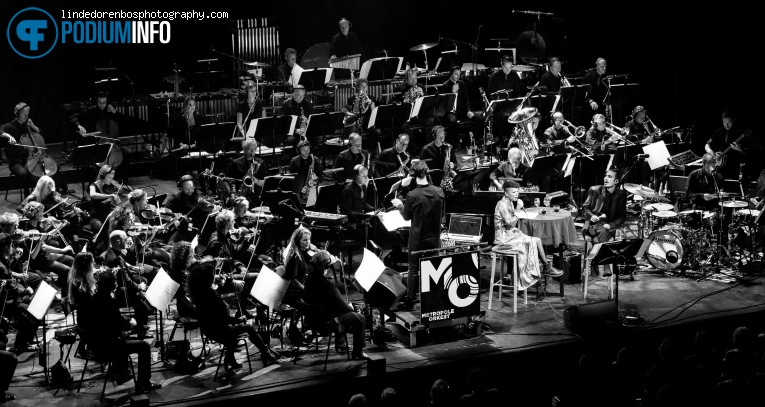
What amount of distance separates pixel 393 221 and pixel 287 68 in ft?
20.1

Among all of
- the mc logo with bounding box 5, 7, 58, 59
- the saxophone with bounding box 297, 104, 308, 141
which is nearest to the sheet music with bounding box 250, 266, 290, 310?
the saxophone with bounding box 297, 104, 308, 141

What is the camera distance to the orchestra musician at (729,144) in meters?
17.4

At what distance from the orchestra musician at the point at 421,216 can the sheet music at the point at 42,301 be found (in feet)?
13.9

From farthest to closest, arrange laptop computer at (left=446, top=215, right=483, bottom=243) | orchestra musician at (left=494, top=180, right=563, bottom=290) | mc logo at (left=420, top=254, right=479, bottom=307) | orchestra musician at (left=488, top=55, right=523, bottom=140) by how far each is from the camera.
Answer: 1. orchestra musician at (left=488, top=55, right=523, bottom=140)
2. laptop computer at (left=446, top=215, right=483, bottom=243)
3. orchestra musician at (left=494, top=180, right=563, bottom=290)
4. mc logo at (left=420, top=254, right=479, bottom=307)

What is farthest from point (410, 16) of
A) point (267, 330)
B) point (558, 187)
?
point (267, 330)

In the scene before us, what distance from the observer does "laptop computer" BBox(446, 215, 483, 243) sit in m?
13.6

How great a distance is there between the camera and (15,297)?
11.6m

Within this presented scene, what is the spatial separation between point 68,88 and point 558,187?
8.55 meters

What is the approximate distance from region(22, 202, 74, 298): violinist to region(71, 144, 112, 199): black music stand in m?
2.43

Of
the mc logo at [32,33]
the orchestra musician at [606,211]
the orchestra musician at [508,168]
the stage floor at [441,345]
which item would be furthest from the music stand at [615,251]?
the mc logo at [32,33]

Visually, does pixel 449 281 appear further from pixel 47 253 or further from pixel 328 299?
pixel 47 253

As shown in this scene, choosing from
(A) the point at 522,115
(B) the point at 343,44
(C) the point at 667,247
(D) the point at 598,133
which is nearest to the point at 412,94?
(B) the point at 343,44

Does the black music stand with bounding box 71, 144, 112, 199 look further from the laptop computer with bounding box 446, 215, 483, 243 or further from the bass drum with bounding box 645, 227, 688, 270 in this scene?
the bass drum with bounding box 645, 227, 688, 270

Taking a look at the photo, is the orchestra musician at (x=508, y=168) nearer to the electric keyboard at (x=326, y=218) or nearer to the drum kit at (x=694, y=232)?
the drum kit at (x=694, y=232)
